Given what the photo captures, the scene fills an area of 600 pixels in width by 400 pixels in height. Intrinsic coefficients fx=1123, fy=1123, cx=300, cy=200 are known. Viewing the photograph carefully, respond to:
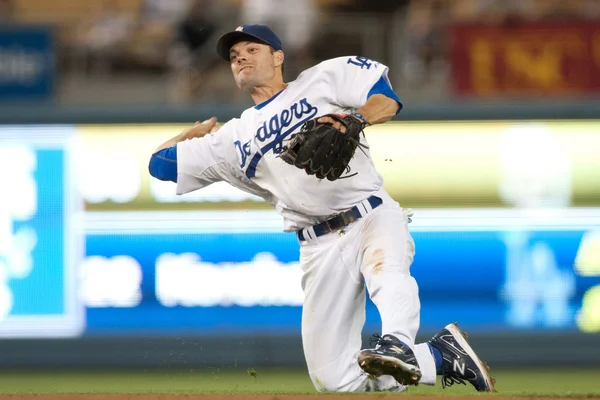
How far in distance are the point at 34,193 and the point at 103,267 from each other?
0.78 m

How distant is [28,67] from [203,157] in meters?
4.07

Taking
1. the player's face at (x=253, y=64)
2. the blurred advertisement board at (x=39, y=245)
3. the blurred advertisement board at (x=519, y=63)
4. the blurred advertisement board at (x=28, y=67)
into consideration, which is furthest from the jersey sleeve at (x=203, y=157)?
the blurred advertisement board at (x=519, y=63)

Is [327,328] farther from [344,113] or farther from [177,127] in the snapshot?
[177,127]

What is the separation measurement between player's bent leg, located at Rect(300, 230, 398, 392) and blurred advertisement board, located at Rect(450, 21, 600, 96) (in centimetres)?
431

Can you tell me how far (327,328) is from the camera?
17.0 ft

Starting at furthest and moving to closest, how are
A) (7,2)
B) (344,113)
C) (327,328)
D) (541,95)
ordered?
(7,2) → (541,95) → (327,328) → (344,113)

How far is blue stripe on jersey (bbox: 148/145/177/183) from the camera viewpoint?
5406 millimetres

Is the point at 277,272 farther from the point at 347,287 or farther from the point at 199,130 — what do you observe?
the point at 347,287

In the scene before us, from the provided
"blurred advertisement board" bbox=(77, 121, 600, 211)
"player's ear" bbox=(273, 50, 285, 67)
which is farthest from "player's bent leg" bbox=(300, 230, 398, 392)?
"blurred advertisement board" bbox=(77, 121, 600, 211)

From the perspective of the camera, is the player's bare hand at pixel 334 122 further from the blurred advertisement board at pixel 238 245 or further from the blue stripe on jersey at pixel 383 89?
the blurred advertisement board at pixel 238 245

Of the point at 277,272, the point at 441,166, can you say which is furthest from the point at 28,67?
the point at 441,166

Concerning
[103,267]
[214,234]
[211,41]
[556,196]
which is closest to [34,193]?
[103,267]

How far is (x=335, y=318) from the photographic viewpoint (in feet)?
17.0

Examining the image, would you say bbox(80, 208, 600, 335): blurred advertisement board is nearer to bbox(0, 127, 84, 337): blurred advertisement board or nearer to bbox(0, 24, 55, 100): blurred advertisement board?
bbox(0, 127, 84, 337): blurred advertisement board
